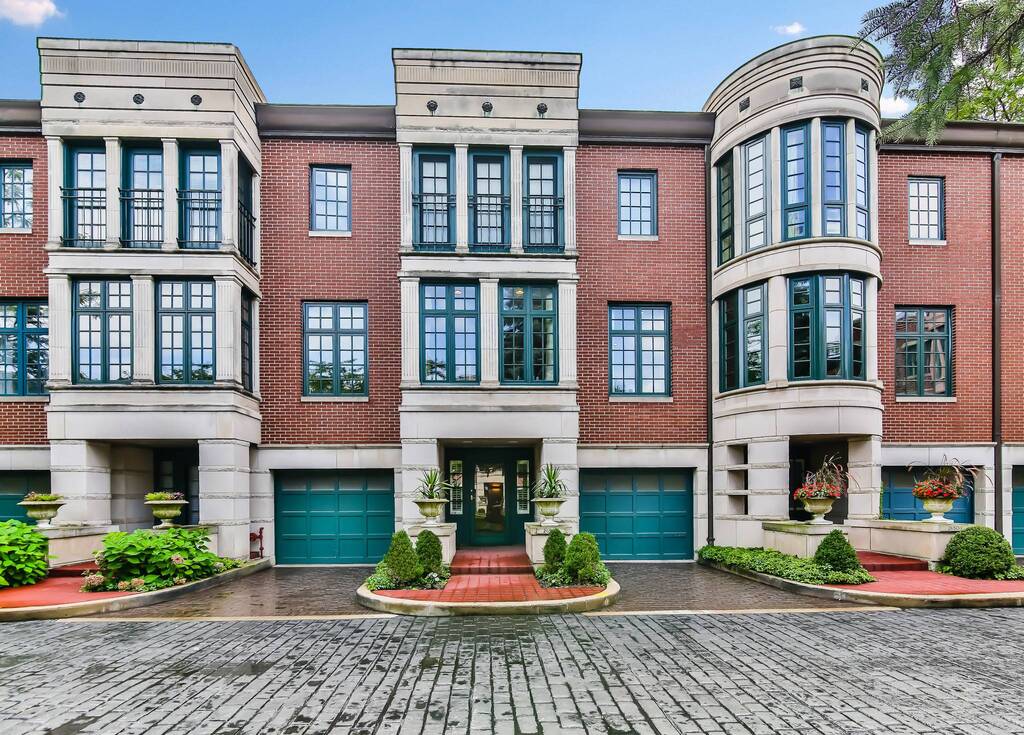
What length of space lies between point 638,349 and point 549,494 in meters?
4.66

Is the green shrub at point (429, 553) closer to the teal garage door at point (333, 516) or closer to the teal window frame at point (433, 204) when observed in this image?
the teal garage door at point (333, 516)

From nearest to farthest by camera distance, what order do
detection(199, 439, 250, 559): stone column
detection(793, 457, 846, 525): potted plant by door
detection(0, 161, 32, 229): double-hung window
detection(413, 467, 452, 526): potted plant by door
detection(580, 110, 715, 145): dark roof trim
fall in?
detection(793, 457, 846, 525): potted plant by door → detection(413, 467, 452, 526): potted plant by door → detection(199, 439, 250, 559): stone column → detection(0, 161, 32, 229): double-hung window → detection(580, 110, 715, 145): dark roof trim

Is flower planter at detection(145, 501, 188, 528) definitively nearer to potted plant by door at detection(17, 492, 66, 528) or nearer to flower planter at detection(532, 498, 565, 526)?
potted plant by door at detection(17, 492, 66, 528)

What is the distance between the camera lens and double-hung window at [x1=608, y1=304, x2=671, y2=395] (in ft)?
50.1

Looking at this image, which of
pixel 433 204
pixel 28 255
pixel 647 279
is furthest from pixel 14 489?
pixel 647 279

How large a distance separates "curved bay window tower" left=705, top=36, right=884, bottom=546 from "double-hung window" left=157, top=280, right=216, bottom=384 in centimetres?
1224

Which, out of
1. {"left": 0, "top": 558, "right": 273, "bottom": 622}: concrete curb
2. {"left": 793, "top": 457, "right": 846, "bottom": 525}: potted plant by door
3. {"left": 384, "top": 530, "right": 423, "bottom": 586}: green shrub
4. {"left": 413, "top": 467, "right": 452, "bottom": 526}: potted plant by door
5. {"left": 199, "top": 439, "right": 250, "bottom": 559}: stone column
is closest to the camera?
{"left": 0, "top": 558, "right": 273, "bottom": 622}: concrete curb

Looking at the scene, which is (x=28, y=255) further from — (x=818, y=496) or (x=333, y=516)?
(x=818, y=496)

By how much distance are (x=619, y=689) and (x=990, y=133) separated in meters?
17.2

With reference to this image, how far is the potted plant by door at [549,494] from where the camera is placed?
12680 millimetres

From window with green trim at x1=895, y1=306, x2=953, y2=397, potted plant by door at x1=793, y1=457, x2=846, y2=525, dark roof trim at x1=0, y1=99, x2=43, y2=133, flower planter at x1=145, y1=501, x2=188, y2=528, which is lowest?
flower planter at x1=145, y1=501, x2=188, y2=528

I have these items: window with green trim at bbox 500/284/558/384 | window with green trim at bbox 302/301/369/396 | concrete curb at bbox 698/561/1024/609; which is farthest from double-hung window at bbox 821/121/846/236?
window with green trim at bbox 302/301/369/396

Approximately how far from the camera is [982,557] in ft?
37.5

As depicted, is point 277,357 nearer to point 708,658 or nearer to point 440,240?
point 440,240
